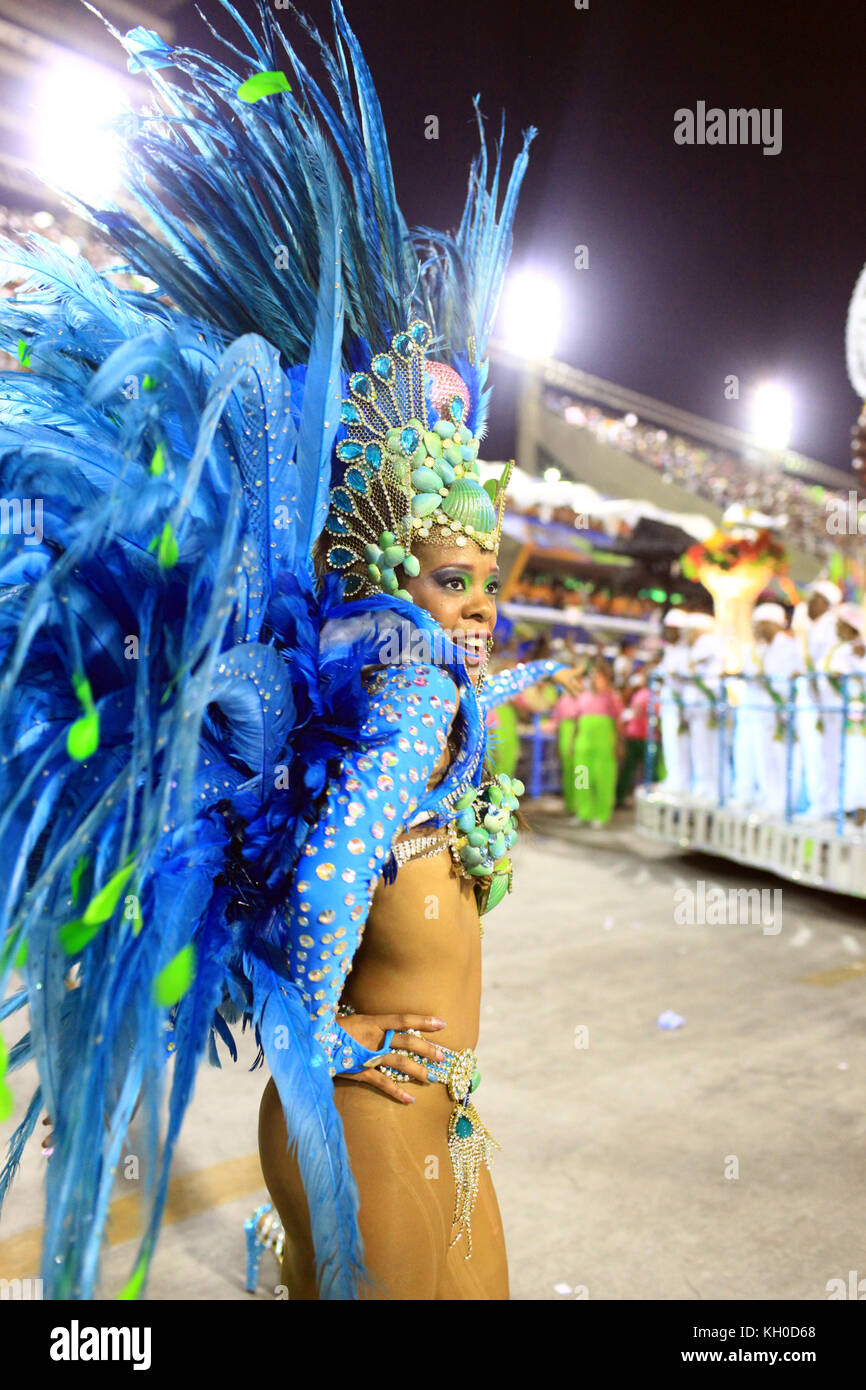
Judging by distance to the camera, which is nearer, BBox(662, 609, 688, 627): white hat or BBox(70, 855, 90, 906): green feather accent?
BBox(70, 855, 90, 906): green feather accent

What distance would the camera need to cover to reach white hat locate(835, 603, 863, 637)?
20.6 feet

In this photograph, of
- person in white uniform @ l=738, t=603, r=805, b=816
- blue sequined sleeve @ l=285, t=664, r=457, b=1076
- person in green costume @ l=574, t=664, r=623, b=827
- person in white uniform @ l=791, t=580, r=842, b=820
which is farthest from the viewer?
person in green costume @ l=574, t=664, r=623, b=827

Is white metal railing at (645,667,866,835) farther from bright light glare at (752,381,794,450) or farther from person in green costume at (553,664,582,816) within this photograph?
bright light glare at (752,381,794,450)

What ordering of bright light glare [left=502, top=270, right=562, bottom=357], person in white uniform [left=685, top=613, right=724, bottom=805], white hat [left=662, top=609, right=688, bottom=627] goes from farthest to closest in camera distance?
bright light glare [left=502, top=270, right=562, bottom=357] → white hat [left=662, top=609, right=688, bottom=627] → person in white uniform [left=685, top=613, right=724, bottom=805]

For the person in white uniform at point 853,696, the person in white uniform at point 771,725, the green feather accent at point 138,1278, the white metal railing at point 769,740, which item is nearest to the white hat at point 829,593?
the person in white uniform at point 771,725

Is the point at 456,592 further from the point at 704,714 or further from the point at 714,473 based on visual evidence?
the point at 714,473

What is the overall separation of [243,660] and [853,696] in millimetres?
5790

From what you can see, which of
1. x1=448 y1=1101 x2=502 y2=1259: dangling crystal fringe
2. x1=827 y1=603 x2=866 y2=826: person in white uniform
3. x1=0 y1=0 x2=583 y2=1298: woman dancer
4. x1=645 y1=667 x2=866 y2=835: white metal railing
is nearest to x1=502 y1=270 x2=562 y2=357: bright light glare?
x1=645 y1=667 x2=866 y2=835: white metal railing

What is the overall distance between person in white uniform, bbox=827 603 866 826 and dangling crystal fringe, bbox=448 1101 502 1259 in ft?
16.7

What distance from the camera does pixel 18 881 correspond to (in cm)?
104

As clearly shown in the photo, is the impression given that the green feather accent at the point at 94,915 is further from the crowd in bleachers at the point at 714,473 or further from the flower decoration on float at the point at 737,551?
the crowd in bleachers at the point at 714,473

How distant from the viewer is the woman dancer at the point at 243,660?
1044 millimetres
